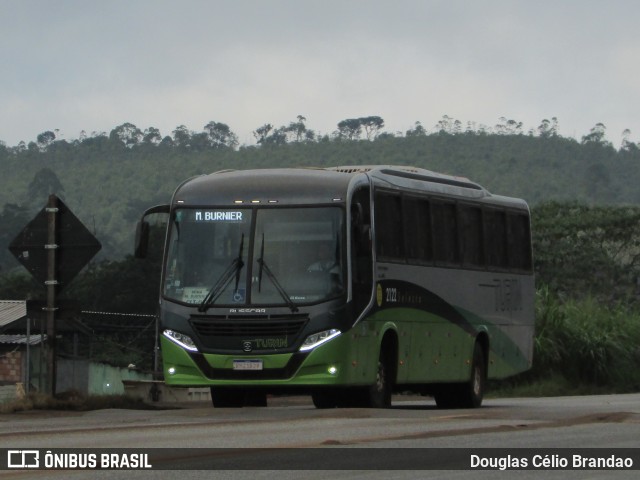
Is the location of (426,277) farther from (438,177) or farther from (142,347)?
(142,347)

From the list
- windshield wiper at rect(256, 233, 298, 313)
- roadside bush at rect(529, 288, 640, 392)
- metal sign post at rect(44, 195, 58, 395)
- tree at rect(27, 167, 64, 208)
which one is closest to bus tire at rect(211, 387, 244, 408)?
windshield wiper at rect(256, 233, 298, 313)

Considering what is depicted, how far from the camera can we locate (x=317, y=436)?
1496 cm

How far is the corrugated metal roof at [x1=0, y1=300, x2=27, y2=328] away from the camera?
57438 mm

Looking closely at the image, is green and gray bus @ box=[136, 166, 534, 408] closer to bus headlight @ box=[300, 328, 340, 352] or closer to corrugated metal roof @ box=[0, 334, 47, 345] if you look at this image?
bus headlight @ box=[300, 328, 340, 352]

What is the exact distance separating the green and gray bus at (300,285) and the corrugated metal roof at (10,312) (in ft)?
115

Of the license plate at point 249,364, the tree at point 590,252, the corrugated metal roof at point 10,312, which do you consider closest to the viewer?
the license plate at point 249,364

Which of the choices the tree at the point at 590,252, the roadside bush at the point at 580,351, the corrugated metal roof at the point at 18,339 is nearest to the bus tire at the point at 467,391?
the roadside bush at the point at 580,351

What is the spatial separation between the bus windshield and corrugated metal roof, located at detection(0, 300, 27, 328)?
3597cm

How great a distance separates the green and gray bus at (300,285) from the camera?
20875 millimetres

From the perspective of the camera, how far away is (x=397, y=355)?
75.4ft

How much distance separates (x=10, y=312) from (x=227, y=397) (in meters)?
38.1

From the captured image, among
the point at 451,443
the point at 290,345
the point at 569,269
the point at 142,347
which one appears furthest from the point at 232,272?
the point at 569,269

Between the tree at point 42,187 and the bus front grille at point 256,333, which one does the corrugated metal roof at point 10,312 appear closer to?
the bus front grille at point 256,333

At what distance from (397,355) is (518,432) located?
717cm
